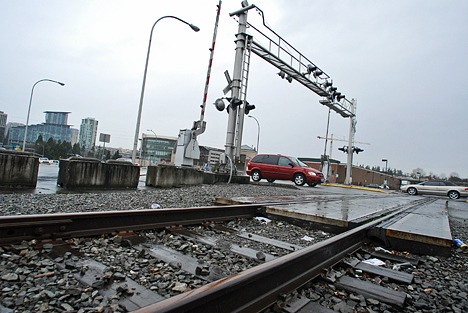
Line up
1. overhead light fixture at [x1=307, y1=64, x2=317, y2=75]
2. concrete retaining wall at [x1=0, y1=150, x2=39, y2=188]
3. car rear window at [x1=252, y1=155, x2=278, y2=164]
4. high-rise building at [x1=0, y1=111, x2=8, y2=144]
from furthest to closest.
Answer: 1. high-rise building at [x1=0, y1=111, x2=8, y2=144]
2. overhead light fixture at [x1=307, y1=64, x2=317, y2=75]
3. car rear window at [x1=252, y1=155, x2=278, y2=164]
4. concrete retaining wall at [x1=0, y1=150, x2=39, y2=188]

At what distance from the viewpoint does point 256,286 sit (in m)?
1.90

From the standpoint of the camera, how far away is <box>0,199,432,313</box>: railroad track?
5.86 ft

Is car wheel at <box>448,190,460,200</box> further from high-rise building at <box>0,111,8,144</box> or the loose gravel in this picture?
high-rise building at <box>0,111,8,144</box>

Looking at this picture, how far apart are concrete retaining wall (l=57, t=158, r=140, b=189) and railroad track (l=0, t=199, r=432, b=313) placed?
452cm

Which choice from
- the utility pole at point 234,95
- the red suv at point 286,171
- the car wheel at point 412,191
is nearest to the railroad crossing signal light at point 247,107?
the utility pole at point 234,95

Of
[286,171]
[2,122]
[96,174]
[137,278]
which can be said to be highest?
[2,122]

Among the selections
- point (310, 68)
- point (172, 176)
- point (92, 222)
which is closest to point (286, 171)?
point (310, 68)

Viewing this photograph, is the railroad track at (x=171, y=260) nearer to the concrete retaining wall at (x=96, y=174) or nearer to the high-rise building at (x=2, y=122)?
the concrete retaining wall at (x=96, y=174)

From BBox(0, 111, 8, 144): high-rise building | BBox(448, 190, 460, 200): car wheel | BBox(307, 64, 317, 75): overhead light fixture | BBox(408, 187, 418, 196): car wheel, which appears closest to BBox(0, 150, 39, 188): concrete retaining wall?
BBox(307, 64, 317, 75): overhead light fixture

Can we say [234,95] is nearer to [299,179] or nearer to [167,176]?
[167,176]

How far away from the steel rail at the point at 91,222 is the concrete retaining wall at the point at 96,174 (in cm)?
451

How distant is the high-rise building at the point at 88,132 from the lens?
6606 centimetres

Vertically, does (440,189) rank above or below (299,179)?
above

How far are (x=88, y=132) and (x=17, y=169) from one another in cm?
6828
